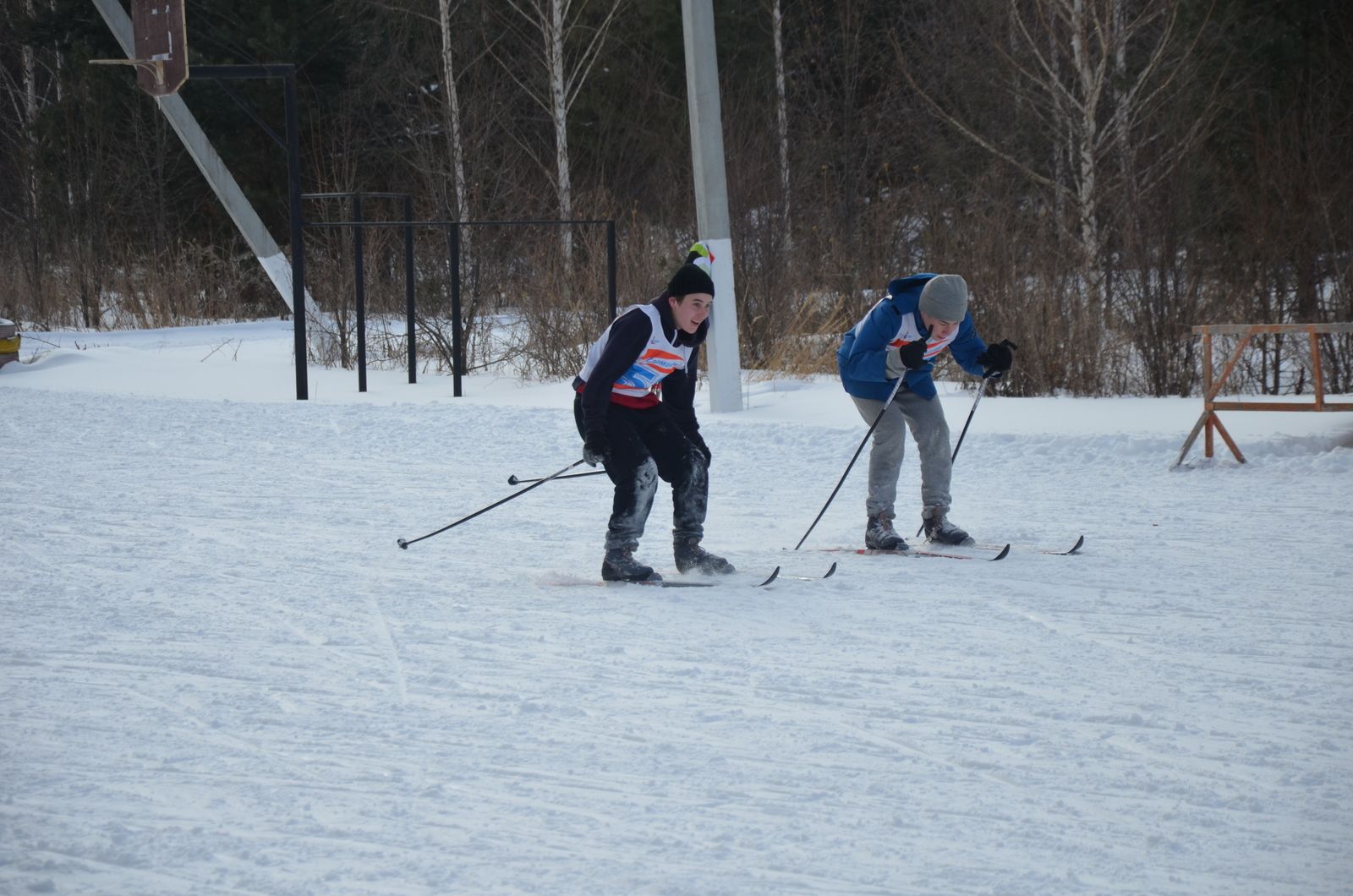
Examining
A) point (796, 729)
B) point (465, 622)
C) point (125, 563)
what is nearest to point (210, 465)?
point (125, 563)

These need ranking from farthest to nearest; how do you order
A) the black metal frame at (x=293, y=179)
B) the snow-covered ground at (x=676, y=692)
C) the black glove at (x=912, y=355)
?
1. the black metal frame at (x=293, y=179)
2. the black glove at (x=912, y=355)
3. the snow-covered ground at (x=676, y=692)

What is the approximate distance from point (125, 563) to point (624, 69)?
84.4 ft

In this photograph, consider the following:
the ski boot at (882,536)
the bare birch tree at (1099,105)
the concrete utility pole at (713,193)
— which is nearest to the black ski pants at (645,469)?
the ski boot at (882,536)

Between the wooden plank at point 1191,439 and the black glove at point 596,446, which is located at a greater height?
the black glove at point 596,446

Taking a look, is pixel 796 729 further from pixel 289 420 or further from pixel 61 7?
pixel 61 7

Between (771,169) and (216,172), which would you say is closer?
(771,169)

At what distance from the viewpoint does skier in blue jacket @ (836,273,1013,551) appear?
6.57 metres

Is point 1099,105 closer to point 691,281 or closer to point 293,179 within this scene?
point 293,179

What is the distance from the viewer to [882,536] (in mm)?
6551

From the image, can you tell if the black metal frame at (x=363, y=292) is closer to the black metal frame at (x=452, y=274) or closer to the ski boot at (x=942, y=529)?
the black metal frame at (x=452, y=274)

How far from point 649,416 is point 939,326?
4.84 ft

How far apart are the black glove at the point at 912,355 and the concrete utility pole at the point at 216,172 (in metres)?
14.7

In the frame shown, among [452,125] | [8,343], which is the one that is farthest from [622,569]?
[452,125]

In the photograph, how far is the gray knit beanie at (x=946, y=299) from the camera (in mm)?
6348
